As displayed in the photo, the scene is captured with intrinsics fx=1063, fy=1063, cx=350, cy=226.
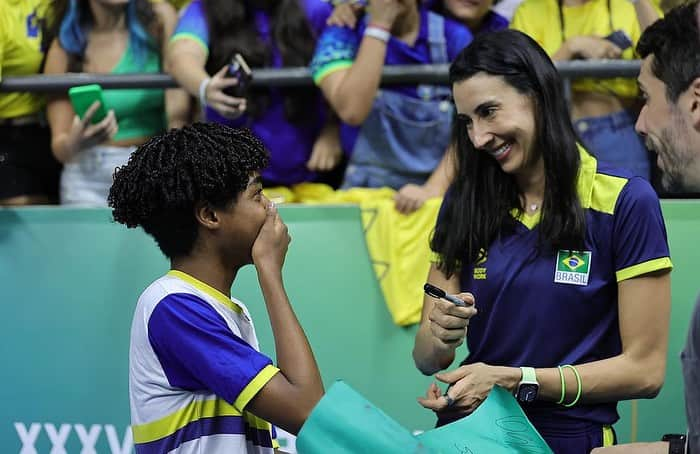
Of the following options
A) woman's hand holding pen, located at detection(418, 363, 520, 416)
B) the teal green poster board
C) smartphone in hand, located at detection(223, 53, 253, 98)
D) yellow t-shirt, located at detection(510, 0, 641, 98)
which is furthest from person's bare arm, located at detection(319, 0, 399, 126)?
the teal green poster board

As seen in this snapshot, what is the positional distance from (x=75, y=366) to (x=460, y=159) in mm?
1729

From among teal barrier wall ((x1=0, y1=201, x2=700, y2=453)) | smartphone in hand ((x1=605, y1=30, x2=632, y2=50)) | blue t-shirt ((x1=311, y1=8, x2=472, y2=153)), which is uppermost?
smartphone in hand ((x1=605, y1=30, x2=632, y2=50))

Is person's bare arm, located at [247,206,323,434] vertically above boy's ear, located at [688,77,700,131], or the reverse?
boy's ear, located at [688,77,700,131]

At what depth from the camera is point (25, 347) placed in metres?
3.71

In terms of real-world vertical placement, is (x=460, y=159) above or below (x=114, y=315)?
above

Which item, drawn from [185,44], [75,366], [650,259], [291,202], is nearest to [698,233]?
[650,259]

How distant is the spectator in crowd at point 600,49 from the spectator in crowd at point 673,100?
4.83 ft

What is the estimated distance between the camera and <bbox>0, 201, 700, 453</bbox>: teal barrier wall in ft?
11.5

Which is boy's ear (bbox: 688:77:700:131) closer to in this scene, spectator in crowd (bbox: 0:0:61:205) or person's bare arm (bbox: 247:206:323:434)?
person's bare arm (bbox: 247:206:323:434)

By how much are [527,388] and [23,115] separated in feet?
7.93

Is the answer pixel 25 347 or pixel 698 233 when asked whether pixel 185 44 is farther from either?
pixel 698 233

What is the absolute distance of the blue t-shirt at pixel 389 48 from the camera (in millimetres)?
3639

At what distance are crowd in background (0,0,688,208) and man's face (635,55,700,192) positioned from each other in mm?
1411

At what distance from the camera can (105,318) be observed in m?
3.67
